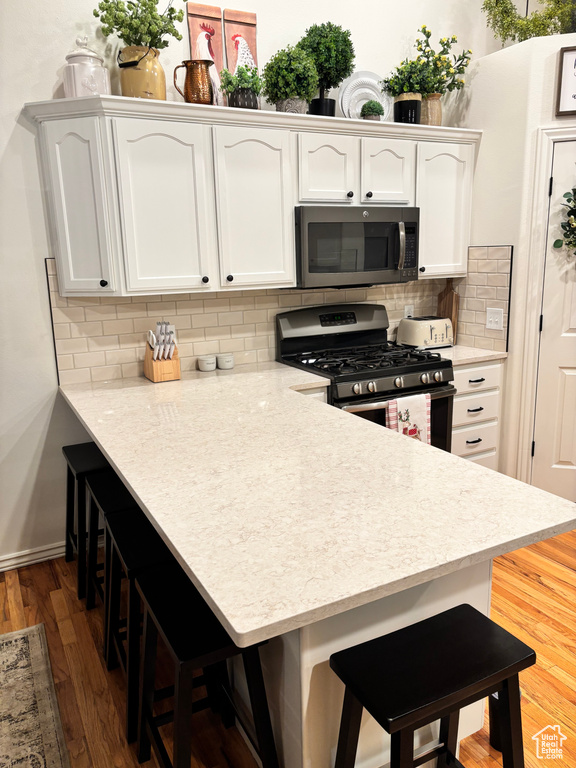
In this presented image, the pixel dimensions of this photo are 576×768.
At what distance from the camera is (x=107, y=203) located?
2.63 metres

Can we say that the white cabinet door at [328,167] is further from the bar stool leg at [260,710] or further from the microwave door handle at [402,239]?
the bar stool leg at [260,710]

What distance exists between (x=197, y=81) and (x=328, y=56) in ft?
2.55

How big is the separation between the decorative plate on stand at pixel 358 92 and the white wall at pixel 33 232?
144 mm

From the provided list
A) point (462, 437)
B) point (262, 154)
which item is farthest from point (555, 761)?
point (262, 154)

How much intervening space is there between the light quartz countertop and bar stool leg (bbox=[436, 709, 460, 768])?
2.09ft

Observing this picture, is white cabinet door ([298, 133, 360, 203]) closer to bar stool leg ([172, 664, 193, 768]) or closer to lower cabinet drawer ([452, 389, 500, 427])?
lower cabinet drawer ([452, 389, 500, 427])

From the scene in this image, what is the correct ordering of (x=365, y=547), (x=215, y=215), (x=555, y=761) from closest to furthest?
(x=365, y=547) < (x=555, y=761) < (x=215, y=215)

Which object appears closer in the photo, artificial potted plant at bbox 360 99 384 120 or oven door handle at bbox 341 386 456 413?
oven door handle at bbox 341 386 456 413

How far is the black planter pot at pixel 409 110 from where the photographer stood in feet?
11.1

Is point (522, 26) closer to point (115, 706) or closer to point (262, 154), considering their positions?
point (262, 154)

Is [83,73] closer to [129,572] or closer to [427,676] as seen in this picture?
[129,572]

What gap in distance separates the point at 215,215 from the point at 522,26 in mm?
2155

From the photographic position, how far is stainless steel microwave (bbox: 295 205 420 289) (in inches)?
123

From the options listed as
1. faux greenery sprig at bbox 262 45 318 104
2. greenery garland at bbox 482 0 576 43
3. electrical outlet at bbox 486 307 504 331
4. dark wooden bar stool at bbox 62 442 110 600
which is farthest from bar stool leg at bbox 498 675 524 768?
greenery garland at bbox 482 0 576 43
